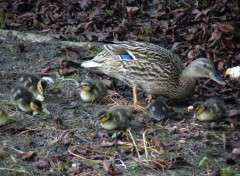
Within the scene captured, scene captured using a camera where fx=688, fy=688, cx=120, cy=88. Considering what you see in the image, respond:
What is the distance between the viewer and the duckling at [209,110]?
6.50 metres

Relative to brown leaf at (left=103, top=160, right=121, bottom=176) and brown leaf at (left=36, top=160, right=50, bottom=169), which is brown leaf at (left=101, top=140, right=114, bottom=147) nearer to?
brown leaf at (left=103, top=160, right=121, bottom=176)

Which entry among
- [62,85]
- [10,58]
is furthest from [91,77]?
[10,58]

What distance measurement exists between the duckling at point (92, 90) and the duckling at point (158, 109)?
1.94ft

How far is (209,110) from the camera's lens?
6.52 meters

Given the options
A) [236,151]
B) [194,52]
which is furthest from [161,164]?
[194,52]

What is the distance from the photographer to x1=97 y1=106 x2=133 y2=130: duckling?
6242 mm

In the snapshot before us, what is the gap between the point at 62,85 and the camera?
7.47m

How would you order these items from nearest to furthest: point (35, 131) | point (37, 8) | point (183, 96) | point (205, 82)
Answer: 1. point (35, 131)
2. point (183, 96)
3. point (205, 82)
4. point (37, 8)

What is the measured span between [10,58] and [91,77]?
1.08m

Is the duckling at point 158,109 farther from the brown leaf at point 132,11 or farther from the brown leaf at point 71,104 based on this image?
the brown leaf at point 132,11

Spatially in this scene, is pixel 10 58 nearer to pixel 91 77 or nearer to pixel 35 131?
pixel 91 77

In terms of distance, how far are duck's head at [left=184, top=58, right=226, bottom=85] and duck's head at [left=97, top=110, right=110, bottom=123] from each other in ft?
4.10

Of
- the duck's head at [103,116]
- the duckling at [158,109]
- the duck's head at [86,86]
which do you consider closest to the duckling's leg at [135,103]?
the duckling at [158,109]

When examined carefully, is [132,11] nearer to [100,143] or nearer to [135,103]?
[135,103]
